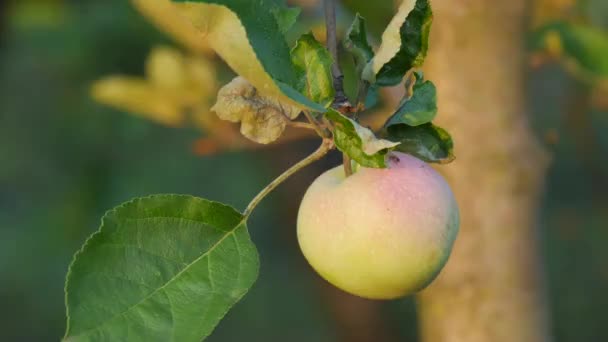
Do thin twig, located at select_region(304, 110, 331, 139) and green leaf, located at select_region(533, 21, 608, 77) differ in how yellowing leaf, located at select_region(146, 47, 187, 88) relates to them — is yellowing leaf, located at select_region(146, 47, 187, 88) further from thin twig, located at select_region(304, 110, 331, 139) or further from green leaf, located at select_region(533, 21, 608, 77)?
thin twig, located at select_region(304, 110, 331, 139)

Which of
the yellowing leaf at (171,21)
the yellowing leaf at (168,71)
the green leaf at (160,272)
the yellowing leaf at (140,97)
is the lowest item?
the yellowing leaf at (140,97)

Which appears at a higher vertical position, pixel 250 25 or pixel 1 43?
pixel 250 25

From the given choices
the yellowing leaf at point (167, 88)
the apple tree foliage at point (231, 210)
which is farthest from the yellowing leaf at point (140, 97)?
the apple tree foliage at point (231, 210)

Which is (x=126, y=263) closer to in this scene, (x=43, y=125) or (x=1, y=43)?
(x=1, y=43)

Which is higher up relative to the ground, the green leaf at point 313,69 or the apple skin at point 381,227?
the green leaf at point 313,69

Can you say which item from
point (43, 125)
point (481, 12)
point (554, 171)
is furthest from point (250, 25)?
point (554, 171)

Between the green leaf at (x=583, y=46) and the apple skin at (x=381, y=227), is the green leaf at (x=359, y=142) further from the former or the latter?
the green leaf at (x=583, y=46)

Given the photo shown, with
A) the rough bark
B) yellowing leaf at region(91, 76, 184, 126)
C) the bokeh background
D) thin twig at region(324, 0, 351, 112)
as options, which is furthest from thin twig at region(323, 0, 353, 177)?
yellowing leaf at region(91, 76, 184, 126)
